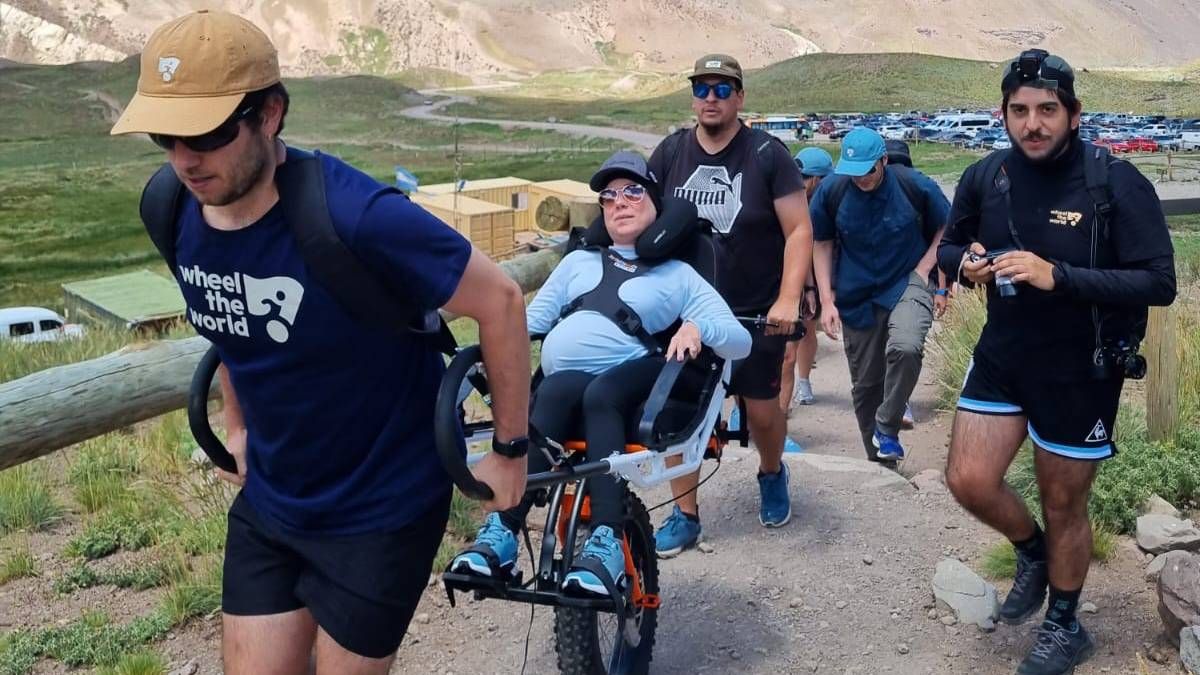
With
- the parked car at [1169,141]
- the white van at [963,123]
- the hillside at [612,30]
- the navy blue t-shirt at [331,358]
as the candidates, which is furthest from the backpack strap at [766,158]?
the hillside at [612,30]

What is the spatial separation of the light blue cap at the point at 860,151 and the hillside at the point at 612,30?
18.0 meters

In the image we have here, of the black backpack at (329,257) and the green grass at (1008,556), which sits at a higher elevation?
the black backpack at (329,257)

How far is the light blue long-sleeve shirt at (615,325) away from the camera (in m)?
3.76

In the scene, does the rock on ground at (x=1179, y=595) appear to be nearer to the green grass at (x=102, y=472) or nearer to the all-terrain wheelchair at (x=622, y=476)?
the all-terrain wheelchair at (x=622, y=476)

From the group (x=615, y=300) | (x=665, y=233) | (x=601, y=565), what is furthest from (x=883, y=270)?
(x=601, y=565)

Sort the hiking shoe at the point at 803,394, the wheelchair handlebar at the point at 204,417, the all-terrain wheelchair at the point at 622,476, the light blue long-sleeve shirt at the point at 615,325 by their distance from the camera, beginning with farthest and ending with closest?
the hiking shoe at the point at 803,394, the light blue long-sleeve shirt at the point at 615,325, the all-terrain wheelchair at the point at 622,476, the wheelchair handlebar at the point at 204,417

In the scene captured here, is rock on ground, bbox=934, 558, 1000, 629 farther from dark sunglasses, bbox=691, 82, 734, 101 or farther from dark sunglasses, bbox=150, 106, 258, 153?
dark sunglasses, bbox=150, 106, 258, 153

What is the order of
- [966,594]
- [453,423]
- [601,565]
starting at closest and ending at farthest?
1. [453,423]
2. [601,565]
3. [966,594]

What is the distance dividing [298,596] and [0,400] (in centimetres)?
239

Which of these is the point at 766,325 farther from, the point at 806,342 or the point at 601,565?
the point at 806,342

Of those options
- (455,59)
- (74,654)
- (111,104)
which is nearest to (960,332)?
(74,654)

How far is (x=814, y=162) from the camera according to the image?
7.57 m

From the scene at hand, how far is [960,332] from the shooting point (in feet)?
24.7

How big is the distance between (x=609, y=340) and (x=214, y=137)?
1887 millimetres
